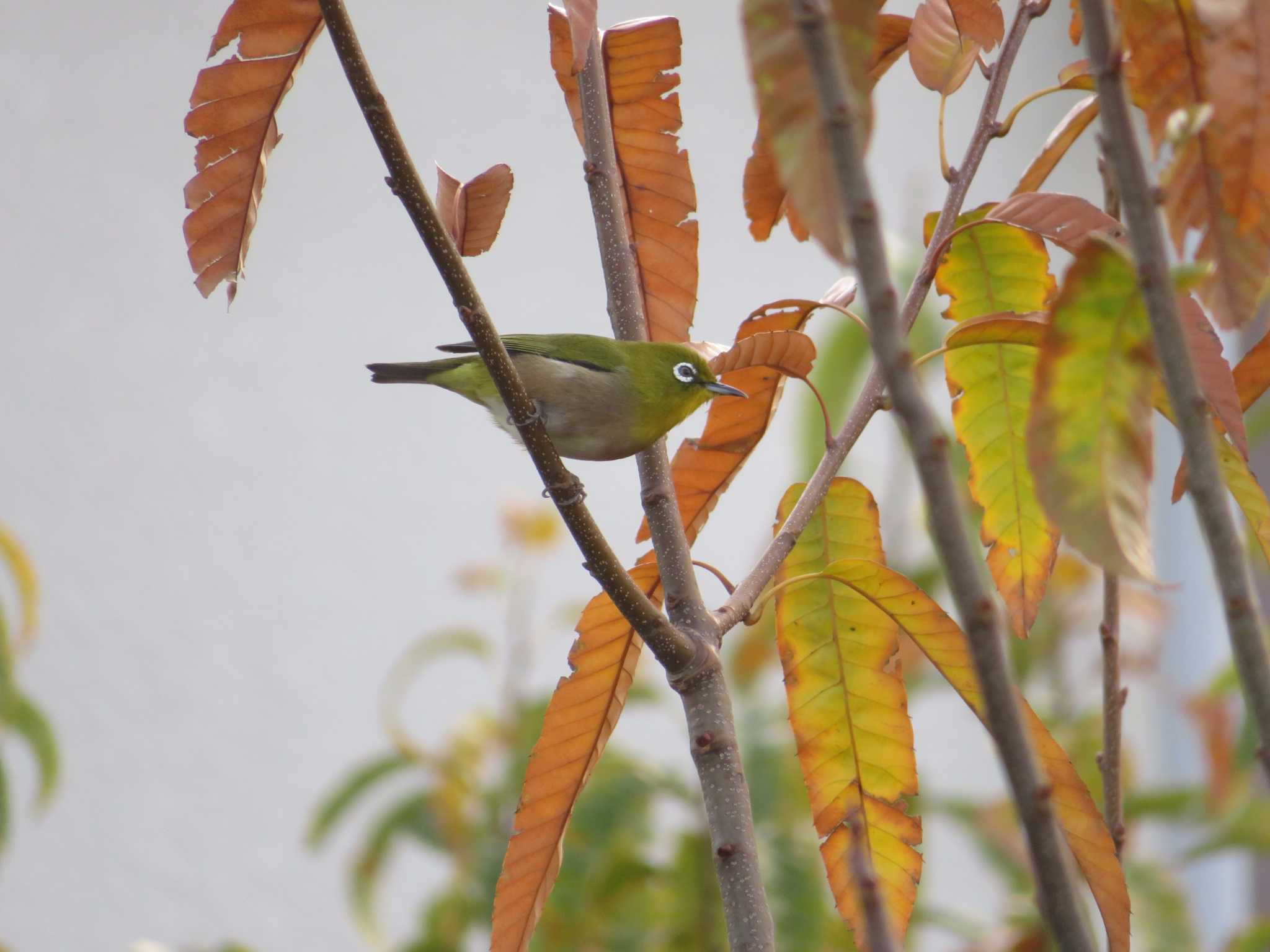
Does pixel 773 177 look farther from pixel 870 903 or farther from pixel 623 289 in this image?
pixel 870 903

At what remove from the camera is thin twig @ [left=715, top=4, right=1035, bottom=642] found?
0.98 m

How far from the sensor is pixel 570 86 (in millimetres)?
1208

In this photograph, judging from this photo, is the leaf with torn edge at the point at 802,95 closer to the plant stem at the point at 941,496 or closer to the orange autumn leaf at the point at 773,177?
the plant stem at the point at 941,496

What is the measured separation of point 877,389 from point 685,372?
A: 848 millimetres

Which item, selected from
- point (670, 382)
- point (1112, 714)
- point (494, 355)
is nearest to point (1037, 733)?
point (1112, 714)

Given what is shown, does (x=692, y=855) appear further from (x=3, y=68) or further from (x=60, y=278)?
(x=3, y=68)

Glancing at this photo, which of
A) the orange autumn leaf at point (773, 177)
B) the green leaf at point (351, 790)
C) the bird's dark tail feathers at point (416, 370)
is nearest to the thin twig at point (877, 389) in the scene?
the orange autumn leaf at point (773, 177)

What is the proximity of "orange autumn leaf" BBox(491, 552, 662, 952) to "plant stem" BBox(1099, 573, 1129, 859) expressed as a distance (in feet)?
1.27

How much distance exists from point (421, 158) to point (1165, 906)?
9.53 ft

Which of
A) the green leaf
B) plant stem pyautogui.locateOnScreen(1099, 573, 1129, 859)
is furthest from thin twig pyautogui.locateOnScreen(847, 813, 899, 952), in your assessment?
the green leaf

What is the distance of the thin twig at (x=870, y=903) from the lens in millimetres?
419

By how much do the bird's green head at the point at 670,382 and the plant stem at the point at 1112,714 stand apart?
2.68 ft

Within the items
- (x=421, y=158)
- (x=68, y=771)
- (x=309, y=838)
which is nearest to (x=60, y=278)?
(x=421, y=158)

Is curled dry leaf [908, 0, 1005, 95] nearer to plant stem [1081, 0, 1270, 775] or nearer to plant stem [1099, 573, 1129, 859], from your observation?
plant stem [1099, 573, 1129, 859]
